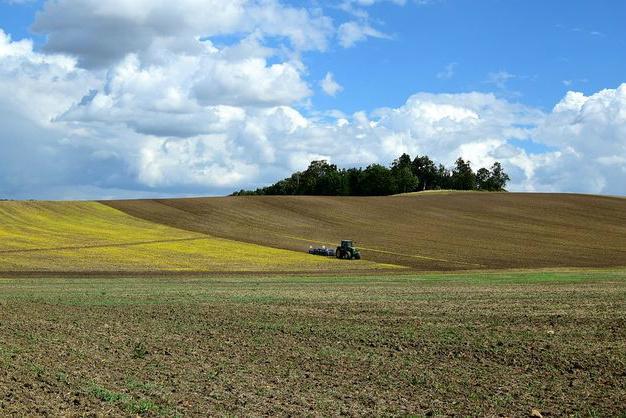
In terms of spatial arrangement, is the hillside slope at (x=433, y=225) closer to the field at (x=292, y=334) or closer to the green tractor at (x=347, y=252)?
the green tractor at (x=347, y=252)

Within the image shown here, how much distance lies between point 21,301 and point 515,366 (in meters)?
22.3

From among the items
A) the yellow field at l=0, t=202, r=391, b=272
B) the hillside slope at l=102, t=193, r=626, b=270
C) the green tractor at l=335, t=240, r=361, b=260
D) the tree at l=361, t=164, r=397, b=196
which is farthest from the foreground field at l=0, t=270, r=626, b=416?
the tree at l=361, t=164, r=397, b=196

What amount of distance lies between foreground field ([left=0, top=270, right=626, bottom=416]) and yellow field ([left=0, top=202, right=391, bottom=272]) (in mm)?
25678

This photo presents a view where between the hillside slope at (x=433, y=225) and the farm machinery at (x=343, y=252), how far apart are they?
85.0 inches

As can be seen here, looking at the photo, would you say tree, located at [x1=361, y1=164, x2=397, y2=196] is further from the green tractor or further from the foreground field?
the foreground field

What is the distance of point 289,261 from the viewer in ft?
212

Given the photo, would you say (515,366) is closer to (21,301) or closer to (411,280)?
(21,301)

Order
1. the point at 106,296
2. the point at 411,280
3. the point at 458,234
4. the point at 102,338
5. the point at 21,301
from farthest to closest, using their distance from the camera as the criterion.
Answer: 1. the point at 458,234
2. the point at 411,280
3. the point at 106,296
4. the point at 21,301
5. the point at 102,338

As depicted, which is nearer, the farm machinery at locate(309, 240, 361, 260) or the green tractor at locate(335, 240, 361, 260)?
the green tractor at locate(335, 240, 361, 260)

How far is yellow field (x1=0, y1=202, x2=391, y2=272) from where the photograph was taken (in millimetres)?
58625

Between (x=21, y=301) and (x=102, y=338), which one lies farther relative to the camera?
(x=21, y=301)

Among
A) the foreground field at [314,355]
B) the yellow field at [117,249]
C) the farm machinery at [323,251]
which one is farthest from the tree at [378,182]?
the foreground field at [314,355]

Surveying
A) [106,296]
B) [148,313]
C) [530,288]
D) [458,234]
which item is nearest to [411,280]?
[530,288]

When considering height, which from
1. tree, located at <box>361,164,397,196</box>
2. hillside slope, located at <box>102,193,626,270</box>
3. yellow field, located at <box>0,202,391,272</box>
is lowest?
yellow field, located at <box>0,202,391,272</box>
